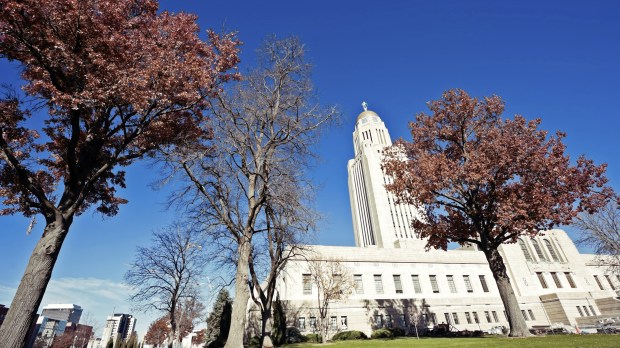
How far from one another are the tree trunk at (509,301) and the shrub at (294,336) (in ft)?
63.9

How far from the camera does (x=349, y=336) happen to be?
96.2ft

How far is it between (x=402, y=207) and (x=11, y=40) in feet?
217

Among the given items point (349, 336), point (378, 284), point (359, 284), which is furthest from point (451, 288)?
point (349, 336)

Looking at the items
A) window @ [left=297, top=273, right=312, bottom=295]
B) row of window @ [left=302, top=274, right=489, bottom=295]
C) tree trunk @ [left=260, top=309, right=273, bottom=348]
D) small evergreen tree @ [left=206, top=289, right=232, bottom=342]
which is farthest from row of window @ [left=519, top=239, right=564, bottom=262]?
small evergreen tree @ [left=206, top=289, right=232, bottom=342]

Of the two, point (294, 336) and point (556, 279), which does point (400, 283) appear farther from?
point (556, 279)

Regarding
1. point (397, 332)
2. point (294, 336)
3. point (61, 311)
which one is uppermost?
point (61, 311)

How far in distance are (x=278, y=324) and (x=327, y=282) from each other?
6.28 meters

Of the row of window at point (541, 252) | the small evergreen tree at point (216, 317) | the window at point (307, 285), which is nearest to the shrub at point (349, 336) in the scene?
the window at point (307, 285)

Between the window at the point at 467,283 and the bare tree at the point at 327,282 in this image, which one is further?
the window at the point at 467,283

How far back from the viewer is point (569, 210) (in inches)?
607

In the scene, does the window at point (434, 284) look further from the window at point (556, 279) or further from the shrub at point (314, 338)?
the window at point (556, 279)

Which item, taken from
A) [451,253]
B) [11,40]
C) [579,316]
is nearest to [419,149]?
[11,40]

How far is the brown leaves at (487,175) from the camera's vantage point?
15461mm

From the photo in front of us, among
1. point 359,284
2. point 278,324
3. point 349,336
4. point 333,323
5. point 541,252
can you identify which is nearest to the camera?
point 278,324
